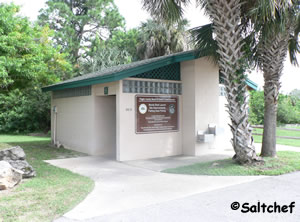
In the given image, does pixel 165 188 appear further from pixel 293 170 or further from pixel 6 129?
pixel 6 129

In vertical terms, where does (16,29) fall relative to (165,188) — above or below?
above

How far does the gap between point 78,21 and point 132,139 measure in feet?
89.0

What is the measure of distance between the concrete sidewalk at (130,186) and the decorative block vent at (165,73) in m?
3.38

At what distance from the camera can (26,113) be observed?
22.4m

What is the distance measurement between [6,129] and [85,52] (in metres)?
13.4

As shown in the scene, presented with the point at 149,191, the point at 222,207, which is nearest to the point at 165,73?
the point at 149,191

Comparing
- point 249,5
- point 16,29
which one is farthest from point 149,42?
point 249,5

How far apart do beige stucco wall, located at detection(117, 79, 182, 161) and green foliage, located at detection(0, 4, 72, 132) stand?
5943mm

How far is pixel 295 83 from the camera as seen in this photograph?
179ft

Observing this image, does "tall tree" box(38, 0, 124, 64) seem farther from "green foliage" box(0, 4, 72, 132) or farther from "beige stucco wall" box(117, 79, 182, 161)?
"beige stucco wall" box(117, 79, 182, 161)

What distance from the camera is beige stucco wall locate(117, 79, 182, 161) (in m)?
9.73

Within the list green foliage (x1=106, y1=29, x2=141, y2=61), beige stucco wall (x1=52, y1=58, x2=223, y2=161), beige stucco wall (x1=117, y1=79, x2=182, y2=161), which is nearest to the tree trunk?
beige stucco wall (x1=52, y1=58, x2=223, y2=161)

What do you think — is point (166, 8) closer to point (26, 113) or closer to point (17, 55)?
point (17, 55)

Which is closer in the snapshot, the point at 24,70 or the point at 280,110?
the point at 24,70
